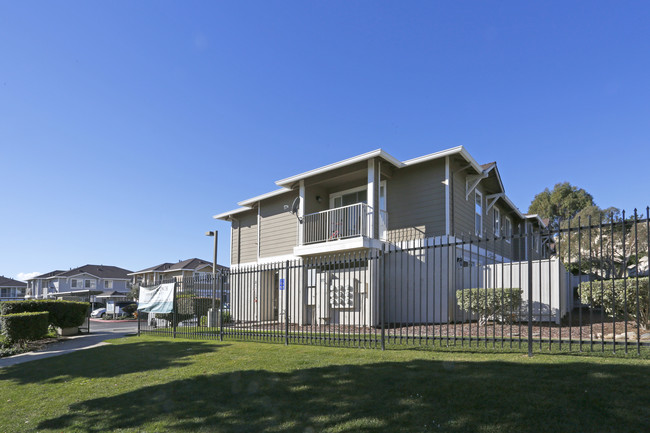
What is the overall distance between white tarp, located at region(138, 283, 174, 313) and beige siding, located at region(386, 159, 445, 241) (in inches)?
324

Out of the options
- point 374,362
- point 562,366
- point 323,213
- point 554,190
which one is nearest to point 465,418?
point 562,366

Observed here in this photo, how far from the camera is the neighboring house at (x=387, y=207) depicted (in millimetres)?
15188

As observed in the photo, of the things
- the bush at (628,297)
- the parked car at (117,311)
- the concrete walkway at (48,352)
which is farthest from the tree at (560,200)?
the parked car at (117,311)

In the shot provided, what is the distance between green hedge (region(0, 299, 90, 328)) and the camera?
16.5 meters

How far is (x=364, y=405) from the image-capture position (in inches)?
205

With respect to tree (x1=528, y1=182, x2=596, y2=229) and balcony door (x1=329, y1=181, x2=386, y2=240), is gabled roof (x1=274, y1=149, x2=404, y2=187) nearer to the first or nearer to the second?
balcony door (x1=329, y1=181, x2=386, y2=240)

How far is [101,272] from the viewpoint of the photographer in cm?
6712

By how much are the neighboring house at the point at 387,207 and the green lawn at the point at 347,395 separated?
601 centimetres

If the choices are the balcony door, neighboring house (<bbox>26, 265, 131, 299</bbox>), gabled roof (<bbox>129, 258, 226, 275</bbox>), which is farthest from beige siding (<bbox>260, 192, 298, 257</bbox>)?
neighboring house (<bbox>26, 265, 131, 299</bbox>)

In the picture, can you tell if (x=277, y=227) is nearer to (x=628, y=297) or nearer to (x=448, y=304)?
(x=448, y=304)

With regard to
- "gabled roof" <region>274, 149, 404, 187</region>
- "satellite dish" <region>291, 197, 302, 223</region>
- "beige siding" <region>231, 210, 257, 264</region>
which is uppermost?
"gabled roof" <region>274, 149, 404, 187</region>

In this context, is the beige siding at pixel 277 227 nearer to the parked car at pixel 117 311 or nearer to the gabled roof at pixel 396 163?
the gabled roof at pixel 396 163

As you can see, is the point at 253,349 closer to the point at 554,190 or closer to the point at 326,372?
the point at 326,372

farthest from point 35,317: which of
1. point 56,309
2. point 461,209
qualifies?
point 461,209
